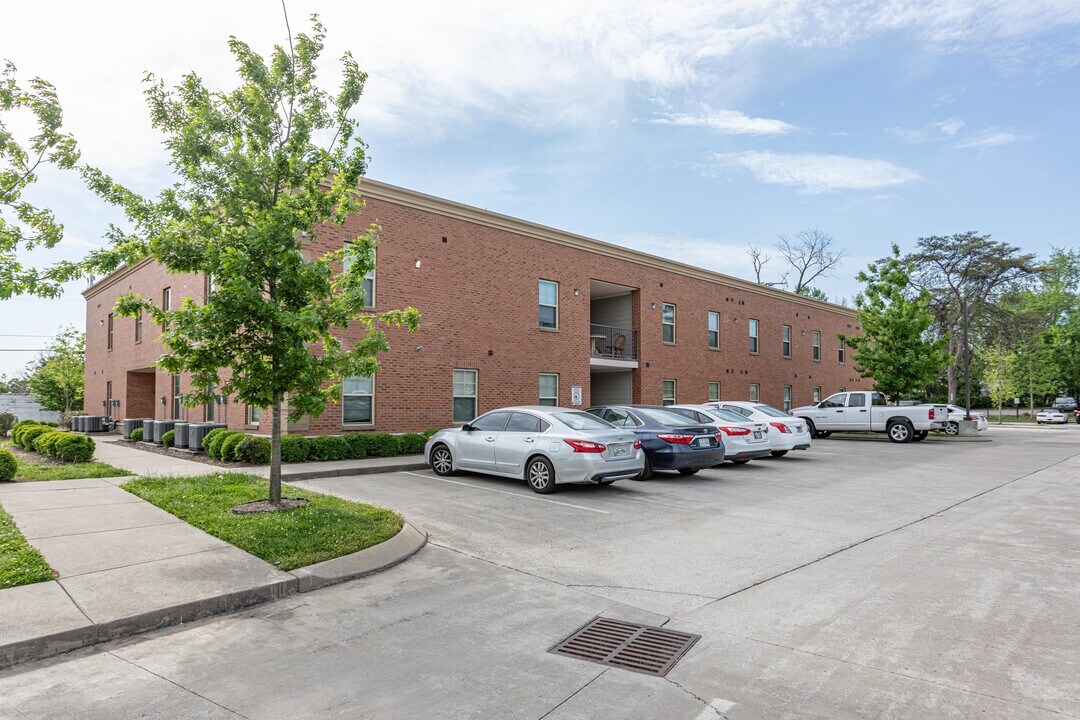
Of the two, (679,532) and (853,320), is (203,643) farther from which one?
(853,320)

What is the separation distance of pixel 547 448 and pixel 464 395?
842cm

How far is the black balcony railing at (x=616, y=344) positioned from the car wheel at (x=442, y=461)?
11515 mm

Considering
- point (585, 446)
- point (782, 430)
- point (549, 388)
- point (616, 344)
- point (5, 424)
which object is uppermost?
point (616, 344)

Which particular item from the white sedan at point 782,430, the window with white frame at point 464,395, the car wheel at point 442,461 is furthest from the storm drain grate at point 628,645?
the window with white frame at point 464,395

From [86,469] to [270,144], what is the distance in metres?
7.45

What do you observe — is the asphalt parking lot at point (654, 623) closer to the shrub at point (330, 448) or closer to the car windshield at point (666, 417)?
the car windshield at point (666, 417)

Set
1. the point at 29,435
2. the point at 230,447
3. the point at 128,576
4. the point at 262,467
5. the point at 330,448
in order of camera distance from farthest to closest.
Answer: the point at 29,435 < the point at 330,448 < the point at 230,447 < the point at 262,467 < the point at 128,576

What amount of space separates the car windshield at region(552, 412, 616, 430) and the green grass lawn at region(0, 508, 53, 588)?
7.15 meters

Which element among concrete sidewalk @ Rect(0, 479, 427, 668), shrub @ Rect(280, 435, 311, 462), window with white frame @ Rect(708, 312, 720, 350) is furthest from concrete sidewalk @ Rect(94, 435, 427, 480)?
window with white frame @ Rect(708, 312, 720, 350)

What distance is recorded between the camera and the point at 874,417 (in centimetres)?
2347

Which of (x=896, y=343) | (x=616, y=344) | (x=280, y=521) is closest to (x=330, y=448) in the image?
(x=280, y=521)

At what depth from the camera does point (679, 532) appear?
798 centimetres

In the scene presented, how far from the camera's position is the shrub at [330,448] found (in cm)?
1424

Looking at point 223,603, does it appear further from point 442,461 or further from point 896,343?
point 896,343
